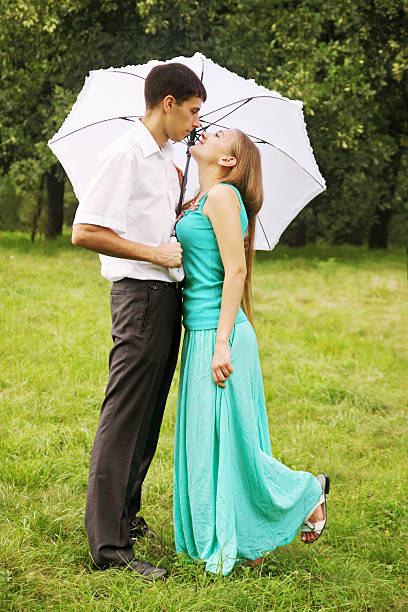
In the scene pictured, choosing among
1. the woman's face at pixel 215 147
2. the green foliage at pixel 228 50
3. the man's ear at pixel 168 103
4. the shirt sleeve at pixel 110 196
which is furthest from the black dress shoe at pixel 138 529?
the green foliage at pixel 228 50

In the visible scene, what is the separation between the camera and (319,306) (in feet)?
33.3

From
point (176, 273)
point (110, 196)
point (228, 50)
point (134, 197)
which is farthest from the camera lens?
point (228, 50)

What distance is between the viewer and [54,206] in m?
17.5

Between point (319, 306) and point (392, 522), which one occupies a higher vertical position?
point (319, 306)

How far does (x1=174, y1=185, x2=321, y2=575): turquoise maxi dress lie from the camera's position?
3.22 m

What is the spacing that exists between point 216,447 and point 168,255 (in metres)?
0.96

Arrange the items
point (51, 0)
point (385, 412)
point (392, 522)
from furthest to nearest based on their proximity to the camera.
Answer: point (51, 0), point (385, 412), point (392, 522)

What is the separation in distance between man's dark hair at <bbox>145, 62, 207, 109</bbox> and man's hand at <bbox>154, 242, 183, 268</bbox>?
26.3 inches

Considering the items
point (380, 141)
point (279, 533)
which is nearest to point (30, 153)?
point (380, 141)

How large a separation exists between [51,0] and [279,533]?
12565mm

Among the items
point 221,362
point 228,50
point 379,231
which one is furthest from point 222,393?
point 379,231

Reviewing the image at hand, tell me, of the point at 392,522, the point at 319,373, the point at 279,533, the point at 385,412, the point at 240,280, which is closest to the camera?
the point at 240,280

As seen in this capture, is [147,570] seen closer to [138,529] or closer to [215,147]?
[138,529]

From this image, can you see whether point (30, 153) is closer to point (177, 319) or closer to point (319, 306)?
point (319, 306)
